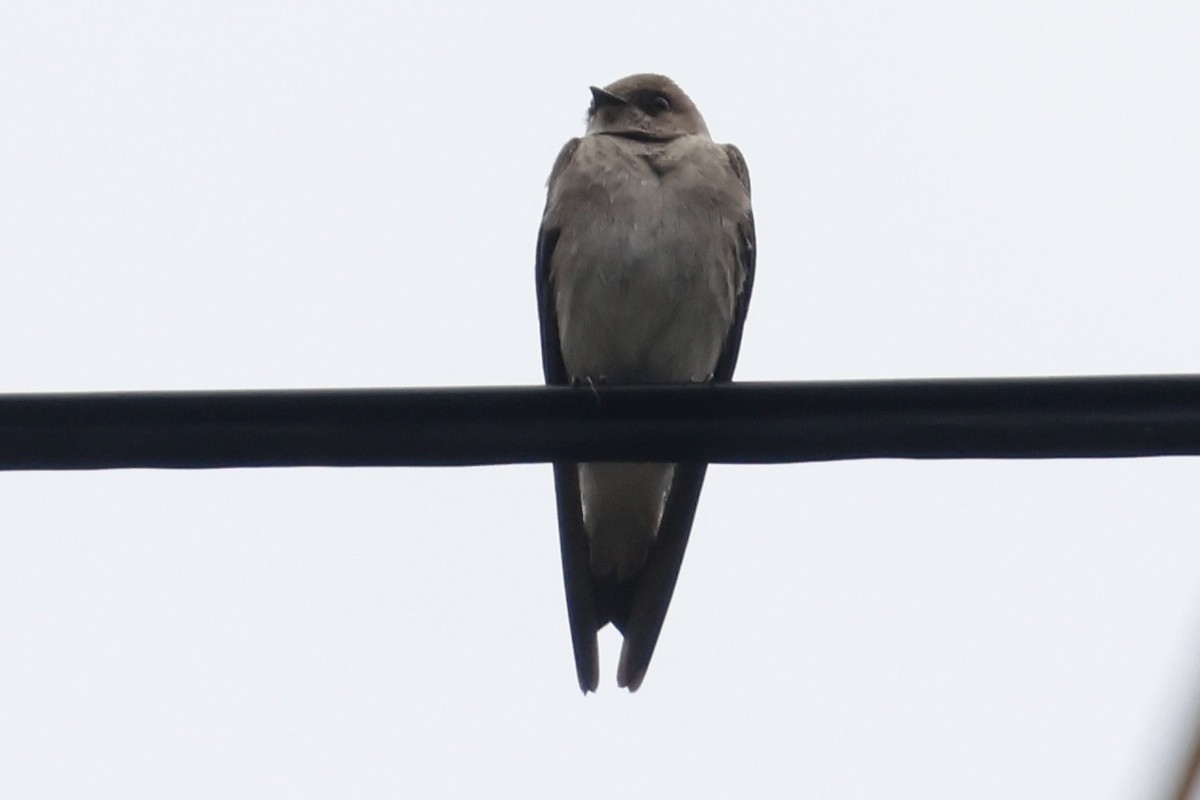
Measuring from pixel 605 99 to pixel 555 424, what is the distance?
14.1 feet

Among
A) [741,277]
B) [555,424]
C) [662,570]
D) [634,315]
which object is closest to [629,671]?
[662,570]

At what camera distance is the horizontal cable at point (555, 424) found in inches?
117

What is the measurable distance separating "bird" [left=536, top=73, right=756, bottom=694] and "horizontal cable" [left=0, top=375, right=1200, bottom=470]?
2.45 meters

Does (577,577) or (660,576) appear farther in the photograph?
(660,576)

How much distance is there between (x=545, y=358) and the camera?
6.47 metres

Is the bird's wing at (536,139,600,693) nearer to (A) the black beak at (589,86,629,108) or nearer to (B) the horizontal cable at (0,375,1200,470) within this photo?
(A) the black beak at (589,86,629,108)

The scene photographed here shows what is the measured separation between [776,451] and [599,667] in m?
2.51

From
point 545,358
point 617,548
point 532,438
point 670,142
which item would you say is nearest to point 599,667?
point 617,548

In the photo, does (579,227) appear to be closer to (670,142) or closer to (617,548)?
(670,142)

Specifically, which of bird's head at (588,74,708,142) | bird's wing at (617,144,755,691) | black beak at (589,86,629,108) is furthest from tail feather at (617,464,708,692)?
black beak at (589,86,629,108)

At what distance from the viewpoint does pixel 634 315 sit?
5.96 m

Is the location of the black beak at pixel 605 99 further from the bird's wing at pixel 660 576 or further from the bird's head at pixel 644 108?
the bird's wing at pixel 660 576

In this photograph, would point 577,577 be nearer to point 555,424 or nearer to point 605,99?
point 605,99

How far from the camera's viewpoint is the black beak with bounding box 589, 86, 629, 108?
7234mm
